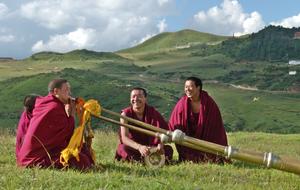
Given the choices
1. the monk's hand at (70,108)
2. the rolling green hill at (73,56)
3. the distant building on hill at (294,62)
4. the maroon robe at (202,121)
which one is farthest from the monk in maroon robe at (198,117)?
the rolling green hill at (73,56)

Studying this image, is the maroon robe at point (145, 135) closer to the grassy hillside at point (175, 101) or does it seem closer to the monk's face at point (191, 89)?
the monk's face at point (191, 89)

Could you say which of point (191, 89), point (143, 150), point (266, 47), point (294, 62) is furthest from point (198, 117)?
point (266, 47)

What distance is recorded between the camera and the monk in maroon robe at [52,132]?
8.48 metres

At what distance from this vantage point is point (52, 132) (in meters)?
8.58

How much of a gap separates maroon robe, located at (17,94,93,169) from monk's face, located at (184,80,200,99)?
9.89ft

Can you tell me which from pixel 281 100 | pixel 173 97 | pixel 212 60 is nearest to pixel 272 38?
pixel 212 60

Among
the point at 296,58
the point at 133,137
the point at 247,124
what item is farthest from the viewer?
the point at 296,58

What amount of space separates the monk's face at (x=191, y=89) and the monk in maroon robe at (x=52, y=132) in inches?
115

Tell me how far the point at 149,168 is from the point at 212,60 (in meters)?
136

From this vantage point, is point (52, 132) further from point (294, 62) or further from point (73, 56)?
point (73, 56)

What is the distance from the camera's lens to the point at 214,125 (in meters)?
11.0

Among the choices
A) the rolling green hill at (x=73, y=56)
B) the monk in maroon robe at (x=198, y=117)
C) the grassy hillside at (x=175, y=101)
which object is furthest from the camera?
the rolling green hill at (x=73, y=56)

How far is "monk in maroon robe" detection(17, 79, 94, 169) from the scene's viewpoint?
27.8 ft

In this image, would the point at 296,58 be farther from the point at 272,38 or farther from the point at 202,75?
the point at 202,75
